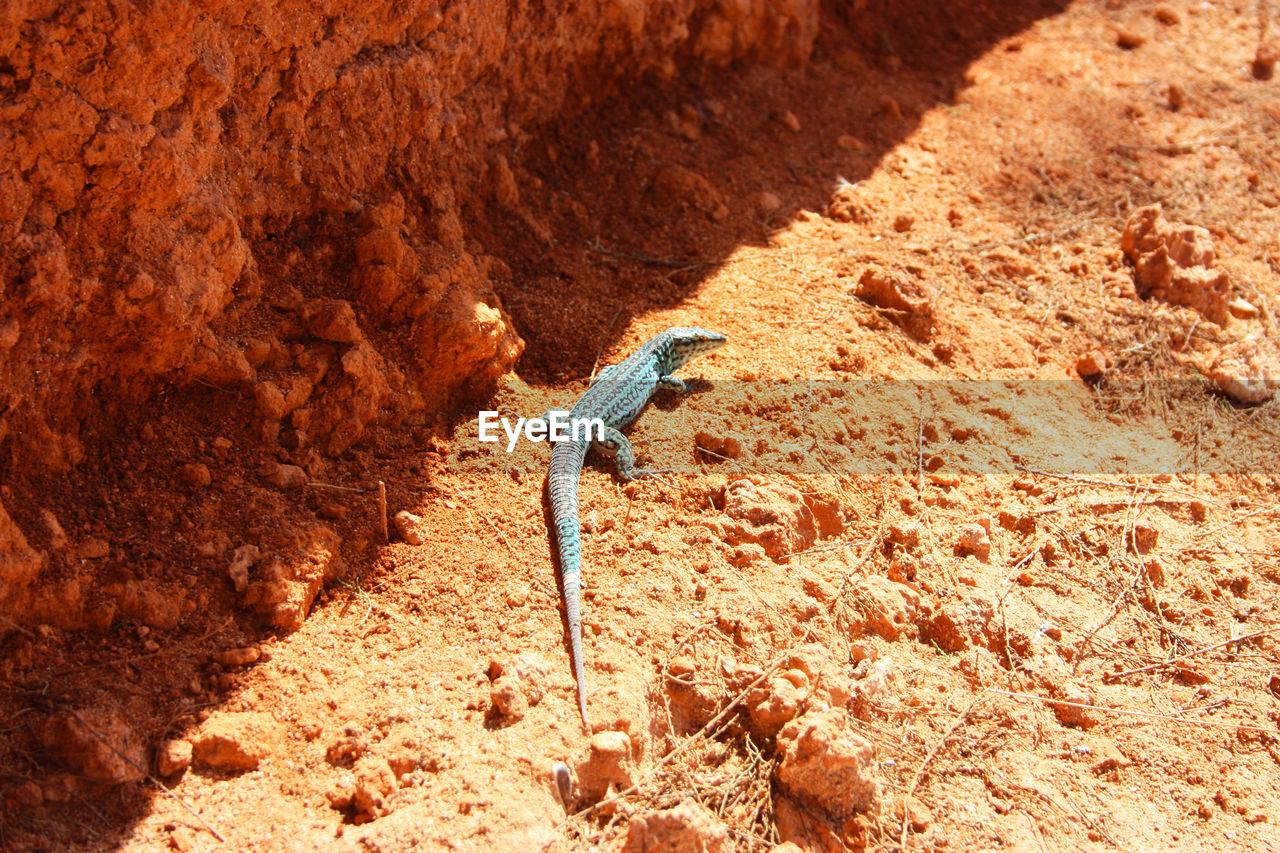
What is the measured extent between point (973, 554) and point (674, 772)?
1774 millimetres

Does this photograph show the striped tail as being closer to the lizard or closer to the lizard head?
the lizard

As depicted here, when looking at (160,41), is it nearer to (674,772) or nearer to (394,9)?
(394,9)

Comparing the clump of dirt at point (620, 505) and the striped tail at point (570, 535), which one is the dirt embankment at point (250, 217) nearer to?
the clump of dirt at point (620, 505)

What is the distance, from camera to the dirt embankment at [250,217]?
9.14 feet

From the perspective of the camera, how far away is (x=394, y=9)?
3.97 metres

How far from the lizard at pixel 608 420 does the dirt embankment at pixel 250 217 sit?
54 cm

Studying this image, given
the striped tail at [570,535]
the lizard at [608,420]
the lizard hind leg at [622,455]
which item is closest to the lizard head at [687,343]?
the lizard at [608,420]

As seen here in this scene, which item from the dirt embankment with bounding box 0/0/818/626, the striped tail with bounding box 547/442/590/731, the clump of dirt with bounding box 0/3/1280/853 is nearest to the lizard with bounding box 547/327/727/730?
the striped tail with bounding box 547/442/590/731

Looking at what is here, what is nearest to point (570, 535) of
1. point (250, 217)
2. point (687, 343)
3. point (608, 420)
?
point (608, 420)

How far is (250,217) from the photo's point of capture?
140 inches

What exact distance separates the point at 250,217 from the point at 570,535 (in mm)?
1894

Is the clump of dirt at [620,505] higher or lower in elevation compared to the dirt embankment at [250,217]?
lower

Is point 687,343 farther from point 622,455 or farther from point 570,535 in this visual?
point 570,535

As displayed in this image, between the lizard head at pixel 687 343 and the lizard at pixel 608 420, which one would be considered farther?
the lizard head at pixel 687 343
